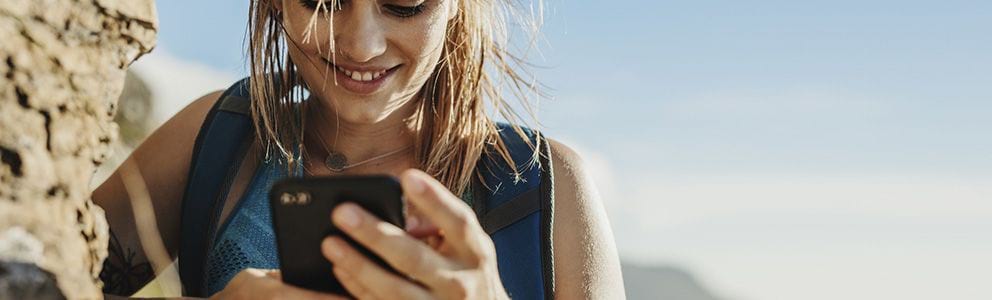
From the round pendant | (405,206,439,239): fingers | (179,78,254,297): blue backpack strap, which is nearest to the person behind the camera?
(405,206,439,239): fingers

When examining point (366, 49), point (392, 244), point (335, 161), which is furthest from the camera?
point (335, 161)

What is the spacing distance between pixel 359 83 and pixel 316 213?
1.48m

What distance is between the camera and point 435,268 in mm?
1505

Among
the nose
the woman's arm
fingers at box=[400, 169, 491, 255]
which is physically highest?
the nose

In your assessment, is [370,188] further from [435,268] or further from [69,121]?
[69,121]

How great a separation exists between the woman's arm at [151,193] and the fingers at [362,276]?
51.7 inches

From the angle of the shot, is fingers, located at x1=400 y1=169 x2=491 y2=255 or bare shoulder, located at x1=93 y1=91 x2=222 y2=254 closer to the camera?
fingers, located at x1=400 y1=169 x2=491 y2=255

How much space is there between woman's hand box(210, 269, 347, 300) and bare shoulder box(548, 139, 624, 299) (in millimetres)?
1447

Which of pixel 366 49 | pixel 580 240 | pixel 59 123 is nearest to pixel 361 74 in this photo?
pixel 366 49

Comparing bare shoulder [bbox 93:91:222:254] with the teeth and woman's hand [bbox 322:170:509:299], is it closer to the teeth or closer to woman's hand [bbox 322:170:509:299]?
the teeth

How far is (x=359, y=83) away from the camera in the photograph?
10.1 ft

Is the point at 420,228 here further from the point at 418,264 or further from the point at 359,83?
the point at 359,83

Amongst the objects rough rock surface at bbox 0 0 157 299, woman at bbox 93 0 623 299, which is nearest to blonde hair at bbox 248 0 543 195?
woman at bbox 93 0 623 299

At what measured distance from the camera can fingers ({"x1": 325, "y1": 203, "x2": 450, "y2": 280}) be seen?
1.49m
